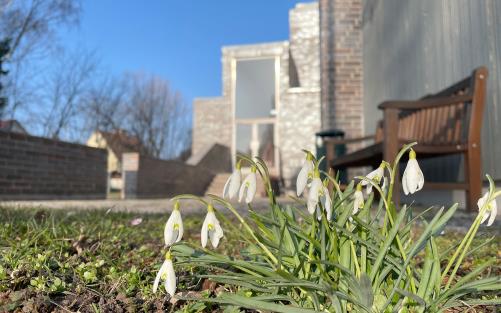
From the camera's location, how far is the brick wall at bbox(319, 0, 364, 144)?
8.84 m

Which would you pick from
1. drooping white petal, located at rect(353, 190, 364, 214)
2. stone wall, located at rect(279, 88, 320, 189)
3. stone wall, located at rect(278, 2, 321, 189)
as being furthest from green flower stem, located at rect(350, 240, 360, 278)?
stone wall, located at rect(279, 88, 320, 189)

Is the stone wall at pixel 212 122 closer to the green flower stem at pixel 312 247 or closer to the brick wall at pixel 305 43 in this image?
the brick wall at pixel 305 43

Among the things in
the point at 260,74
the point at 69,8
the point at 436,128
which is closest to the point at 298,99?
the point at 260,74

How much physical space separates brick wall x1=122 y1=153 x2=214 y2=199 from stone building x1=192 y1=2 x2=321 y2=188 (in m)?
4.66

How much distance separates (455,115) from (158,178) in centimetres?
921

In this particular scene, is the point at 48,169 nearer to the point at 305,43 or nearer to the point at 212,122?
the point at 212,122

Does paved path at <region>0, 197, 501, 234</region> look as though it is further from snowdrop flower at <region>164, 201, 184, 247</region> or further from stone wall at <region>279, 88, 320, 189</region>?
stone wall at <region>279, 88, 320, 189</region>

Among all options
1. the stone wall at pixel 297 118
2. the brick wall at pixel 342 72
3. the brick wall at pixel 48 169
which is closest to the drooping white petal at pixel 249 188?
the brick wall at pixel 342 72

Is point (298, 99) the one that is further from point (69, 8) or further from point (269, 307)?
point (269, 307)

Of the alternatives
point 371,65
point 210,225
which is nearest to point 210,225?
point 210,225

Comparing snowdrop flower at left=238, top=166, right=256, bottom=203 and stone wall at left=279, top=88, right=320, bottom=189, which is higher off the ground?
stone wall at left=279, top=88, right=320, bottom=189

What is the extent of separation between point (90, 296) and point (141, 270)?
31 centimetres

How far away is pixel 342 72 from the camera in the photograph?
29.2 ft

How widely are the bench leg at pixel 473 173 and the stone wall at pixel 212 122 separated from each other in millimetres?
16590
